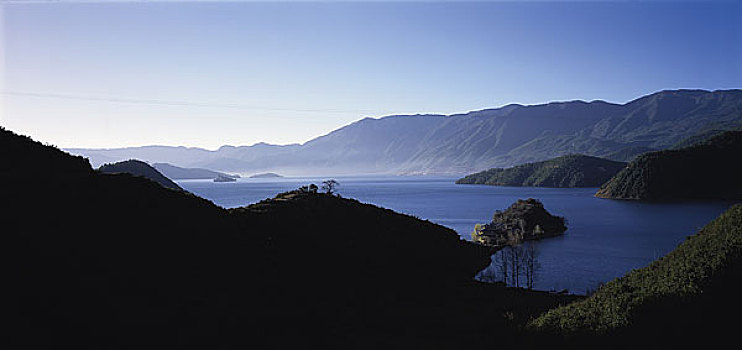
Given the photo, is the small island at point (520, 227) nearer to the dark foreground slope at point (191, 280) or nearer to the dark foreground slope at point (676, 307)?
the dark foreground slope at point (191, 280)

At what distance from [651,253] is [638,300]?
213 ft

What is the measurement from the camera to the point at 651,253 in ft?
236

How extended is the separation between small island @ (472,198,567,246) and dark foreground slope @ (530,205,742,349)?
63663 millimetres

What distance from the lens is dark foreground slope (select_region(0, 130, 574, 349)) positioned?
15.3 meters

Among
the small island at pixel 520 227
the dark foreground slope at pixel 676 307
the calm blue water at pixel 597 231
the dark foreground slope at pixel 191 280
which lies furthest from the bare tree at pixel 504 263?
the dark foreground slope at pixel 676 307

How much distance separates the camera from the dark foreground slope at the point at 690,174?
466ft

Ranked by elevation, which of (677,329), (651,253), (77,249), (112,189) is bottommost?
(651,253)

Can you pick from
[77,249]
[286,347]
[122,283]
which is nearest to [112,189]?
[77,249]

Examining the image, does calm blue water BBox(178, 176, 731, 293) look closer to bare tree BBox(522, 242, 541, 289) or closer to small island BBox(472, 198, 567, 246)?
bare tree BBox(522, 242, 541, 289)

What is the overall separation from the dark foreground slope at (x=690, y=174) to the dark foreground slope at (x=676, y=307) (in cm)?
14934

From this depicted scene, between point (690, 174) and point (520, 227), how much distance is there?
94311mm

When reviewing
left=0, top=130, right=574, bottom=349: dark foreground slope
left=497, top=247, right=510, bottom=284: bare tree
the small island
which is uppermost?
left=0, top=130, right=574, bottom=349: dark foreground slope

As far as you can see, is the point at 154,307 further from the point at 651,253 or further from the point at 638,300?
the point at 651,253

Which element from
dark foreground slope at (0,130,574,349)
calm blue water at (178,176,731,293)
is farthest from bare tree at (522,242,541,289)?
dark foreground slope at (0,130,574,349)
